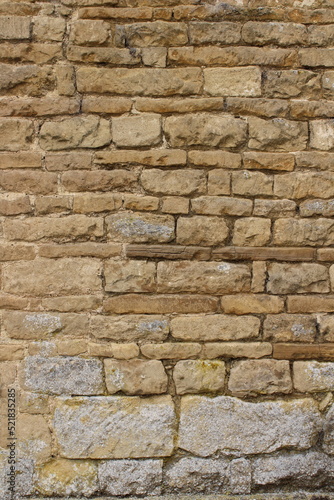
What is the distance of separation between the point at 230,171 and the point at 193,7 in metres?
0.93

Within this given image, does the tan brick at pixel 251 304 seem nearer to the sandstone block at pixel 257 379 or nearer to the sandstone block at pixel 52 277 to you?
the sandstone block at pixel 257 379

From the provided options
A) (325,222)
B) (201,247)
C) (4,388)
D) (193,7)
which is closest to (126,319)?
(201,247)

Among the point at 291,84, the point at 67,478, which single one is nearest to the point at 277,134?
the point at 291,84

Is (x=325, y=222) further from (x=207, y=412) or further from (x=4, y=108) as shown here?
(x=4, y=108)

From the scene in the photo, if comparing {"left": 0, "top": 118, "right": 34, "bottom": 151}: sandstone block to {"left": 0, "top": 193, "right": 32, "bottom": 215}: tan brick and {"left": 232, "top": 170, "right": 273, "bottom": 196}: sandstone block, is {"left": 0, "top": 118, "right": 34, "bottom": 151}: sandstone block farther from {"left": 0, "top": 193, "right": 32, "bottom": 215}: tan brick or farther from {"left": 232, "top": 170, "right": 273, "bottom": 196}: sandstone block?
{"left": 232, "top": 170, "right": 273, "bottom": 196}: sandstone block

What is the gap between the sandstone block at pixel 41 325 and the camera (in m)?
2.47

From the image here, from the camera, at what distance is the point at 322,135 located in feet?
8.50

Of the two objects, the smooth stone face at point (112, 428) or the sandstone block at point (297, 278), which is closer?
the smooth stone face at point (112, 428)

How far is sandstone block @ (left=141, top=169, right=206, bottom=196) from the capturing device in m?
2.53

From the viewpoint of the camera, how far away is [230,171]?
8.39 feet

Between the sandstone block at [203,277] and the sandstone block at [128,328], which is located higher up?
the sandstone block at [203,277]

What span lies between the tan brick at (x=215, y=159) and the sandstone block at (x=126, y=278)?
657mm

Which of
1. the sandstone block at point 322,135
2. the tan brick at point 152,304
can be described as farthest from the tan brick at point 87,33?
the tan brick at point 152,304

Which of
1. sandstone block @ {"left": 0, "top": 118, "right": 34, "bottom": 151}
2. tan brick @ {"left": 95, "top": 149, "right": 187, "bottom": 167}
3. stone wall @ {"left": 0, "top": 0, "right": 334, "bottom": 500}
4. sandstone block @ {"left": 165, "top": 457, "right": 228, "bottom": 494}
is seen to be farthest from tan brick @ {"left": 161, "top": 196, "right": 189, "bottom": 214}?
sandstone block @ {"left": 165, "top": 457, "right": 228, "bottom": 494}
